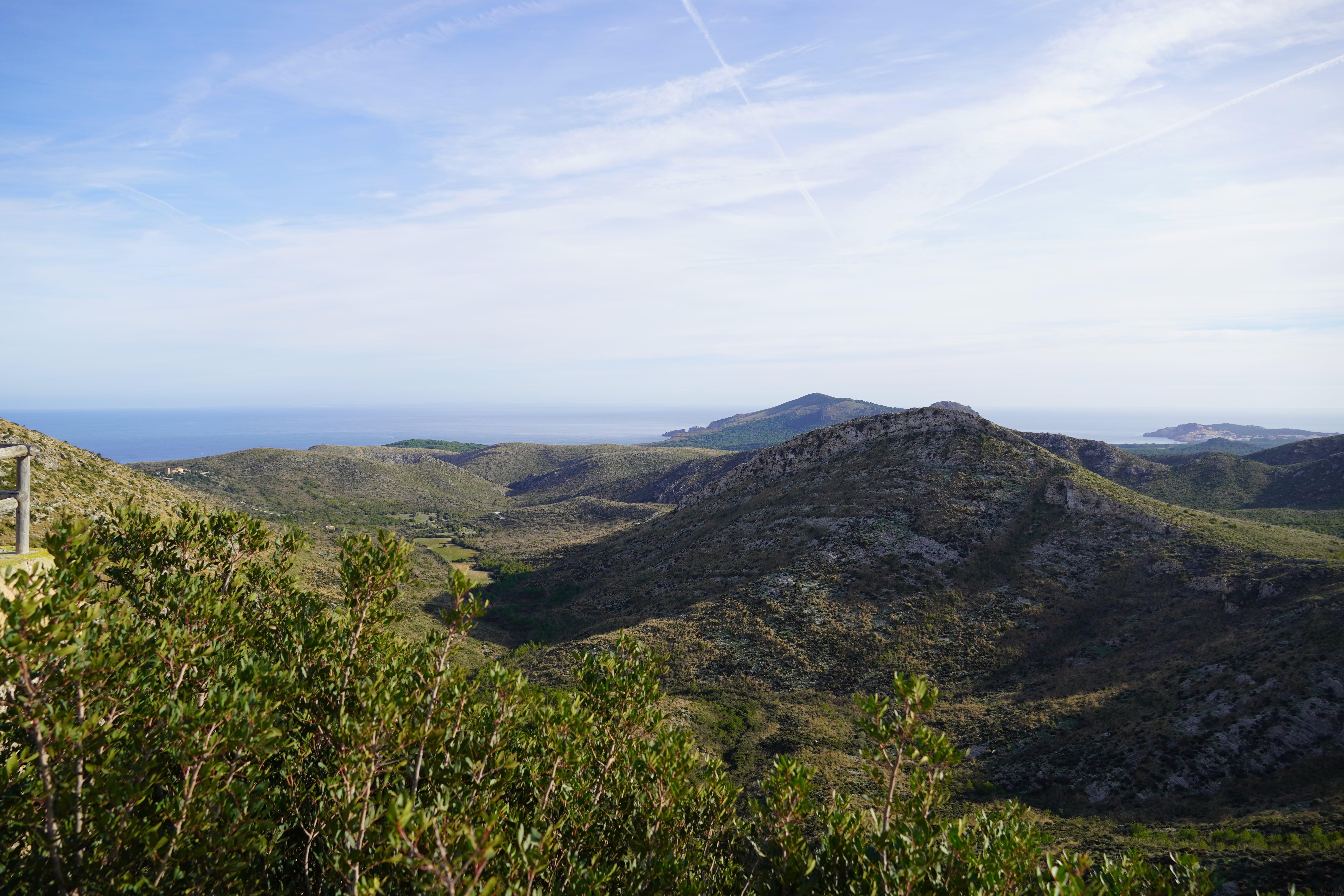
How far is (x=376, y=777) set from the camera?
1169 cm

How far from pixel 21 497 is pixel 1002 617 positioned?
54.6 metres

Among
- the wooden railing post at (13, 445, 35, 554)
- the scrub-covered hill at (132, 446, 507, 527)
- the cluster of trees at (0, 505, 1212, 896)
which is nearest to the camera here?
the cluster of trees at (0, 505, 1212, 896)

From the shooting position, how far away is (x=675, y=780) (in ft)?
44.1

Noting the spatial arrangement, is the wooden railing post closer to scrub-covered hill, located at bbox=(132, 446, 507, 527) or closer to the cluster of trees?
the cluster of trees

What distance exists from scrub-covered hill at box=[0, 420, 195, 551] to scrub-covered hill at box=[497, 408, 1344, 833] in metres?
31.9

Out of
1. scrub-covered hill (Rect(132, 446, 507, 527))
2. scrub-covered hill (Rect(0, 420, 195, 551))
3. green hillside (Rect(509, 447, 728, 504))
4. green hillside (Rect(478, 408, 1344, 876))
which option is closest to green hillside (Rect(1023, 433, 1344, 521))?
green hillside (Rect(478, 408, 1344, 876))

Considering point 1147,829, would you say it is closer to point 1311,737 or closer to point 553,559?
point 1311,737

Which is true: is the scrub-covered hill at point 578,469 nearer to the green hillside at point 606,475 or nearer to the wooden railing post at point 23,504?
the green hillside at point 606,475

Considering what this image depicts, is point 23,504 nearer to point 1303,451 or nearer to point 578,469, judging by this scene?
point 578,469

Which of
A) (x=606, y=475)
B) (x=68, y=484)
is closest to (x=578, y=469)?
(x=606, y=475)

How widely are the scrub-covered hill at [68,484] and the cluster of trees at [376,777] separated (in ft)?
88.5

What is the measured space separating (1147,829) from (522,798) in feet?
84.3

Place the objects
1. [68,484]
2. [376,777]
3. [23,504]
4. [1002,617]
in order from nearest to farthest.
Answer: [376,777] → [23,504] → [68,484] → [1002,617]

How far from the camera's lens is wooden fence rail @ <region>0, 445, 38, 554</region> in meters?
15.3
